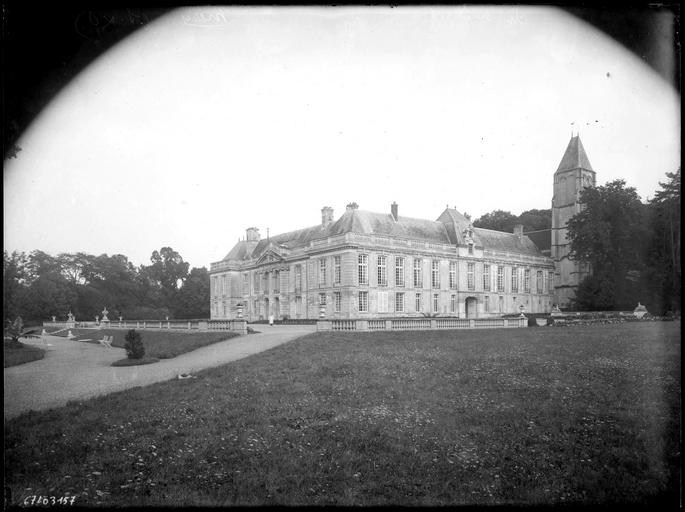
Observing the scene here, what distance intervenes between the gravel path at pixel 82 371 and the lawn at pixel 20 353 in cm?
15

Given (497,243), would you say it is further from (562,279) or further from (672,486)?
(672,486)

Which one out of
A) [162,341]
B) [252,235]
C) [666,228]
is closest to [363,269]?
[162,341]

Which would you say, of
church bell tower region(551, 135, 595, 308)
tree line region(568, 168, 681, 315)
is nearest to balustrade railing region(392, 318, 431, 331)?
tree line region(568, 168, 681, 315)

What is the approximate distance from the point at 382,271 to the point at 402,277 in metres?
2.12

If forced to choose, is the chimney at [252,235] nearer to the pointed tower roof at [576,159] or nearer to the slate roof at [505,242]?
the slate roof at [505,242]

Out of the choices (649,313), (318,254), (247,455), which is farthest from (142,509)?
(649,313)

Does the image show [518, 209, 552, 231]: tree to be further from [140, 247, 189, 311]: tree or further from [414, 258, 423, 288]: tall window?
[140, 247, 189, 311]: tree

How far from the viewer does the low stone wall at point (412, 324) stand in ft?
66.6

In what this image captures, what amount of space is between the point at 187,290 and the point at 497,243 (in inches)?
1220

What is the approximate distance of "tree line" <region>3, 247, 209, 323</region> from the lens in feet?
28.4

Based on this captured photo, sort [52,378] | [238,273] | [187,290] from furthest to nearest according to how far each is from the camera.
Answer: [238,273] < [187,290] < [52,378]

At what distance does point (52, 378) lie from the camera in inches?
364

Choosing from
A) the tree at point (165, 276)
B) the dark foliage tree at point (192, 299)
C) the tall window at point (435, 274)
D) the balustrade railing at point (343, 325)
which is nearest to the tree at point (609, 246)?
the tall window at point (435, 274)

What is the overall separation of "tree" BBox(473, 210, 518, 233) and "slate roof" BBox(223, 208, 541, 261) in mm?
11104
